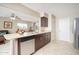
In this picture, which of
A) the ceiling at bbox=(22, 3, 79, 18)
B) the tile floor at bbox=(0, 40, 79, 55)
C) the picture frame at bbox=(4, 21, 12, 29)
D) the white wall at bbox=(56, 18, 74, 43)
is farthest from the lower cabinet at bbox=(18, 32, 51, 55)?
the ceiling at bbox=(22, 3, 79, 18)

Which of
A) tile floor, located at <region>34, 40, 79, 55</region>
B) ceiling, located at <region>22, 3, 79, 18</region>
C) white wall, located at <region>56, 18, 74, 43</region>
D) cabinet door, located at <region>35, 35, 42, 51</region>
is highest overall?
ceiling, located at <region>22, 3, 79, 18</region>

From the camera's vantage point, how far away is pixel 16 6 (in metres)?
1.92

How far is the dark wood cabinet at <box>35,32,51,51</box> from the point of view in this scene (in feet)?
6.72

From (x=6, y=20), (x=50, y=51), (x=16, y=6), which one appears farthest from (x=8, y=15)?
(x=50, y=51)

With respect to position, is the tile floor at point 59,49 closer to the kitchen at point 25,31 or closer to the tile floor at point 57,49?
the tile floor at point 57,49

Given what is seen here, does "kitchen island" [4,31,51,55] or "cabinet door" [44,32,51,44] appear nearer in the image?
"kitchen island" [4,31,51,55]

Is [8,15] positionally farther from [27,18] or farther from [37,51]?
[37,51]

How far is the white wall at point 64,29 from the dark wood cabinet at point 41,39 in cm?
21

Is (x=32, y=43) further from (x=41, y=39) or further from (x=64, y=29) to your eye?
(x=64, y=29)

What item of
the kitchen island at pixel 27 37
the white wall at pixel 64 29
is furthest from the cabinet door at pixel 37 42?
the white wall at pixel 64 29

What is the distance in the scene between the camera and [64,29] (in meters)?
2.01

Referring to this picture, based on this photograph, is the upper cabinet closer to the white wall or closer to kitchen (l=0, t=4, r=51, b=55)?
kitchen (l=0, t=4, r=51, b=55)

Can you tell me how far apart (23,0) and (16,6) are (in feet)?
0.62

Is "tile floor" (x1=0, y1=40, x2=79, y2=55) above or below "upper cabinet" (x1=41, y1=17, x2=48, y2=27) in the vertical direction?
below
